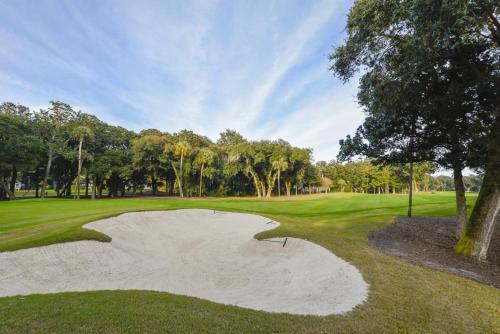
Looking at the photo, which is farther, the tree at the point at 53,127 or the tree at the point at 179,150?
the tree at the point at 179,150

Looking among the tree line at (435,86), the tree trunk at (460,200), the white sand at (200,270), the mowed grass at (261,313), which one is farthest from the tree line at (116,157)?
the mowed grass at (261,313)

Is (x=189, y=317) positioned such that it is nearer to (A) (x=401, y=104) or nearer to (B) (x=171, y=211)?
(A) (x=401, y=104)

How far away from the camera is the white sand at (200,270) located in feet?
22.1

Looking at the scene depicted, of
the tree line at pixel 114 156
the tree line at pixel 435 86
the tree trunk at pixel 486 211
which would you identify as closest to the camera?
the tree line at pixel 435 86

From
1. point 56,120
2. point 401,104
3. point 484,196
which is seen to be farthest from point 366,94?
point 56,120

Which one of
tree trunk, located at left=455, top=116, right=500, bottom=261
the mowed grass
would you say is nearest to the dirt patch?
Result: tree trunk, located at left=455, top=116, right=500, bottom=261

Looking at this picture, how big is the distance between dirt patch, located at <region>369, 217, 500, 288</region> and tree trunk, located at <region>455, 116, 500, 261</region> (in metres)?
0.53

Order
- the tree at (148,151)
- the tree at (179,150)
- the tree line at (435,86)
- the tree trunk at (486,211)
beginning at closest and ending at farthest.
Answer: the tree line at (435,86) < the tree trunk at (486,211) < the tree at (148,151) < the tree at (179,150)

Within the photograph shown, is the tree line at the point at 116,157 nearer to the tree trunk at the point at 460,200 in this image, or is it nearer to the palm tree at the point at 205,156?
the palm tree at the point at 205,156

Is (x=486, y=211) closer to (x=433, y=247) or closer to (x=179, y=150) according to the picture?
(x=433, y=247)

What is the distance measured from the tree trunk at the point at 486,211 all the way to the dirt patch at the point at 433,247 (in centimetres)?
53

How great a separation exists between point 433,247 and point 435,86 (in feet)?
23.7

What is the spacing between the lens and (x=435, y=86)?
35.8 feet

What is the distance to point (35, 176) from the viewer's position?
163 feet
